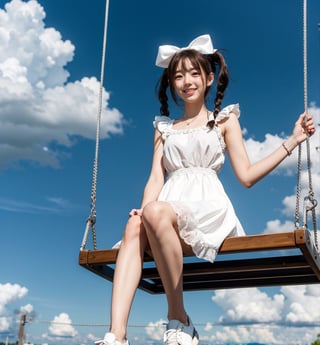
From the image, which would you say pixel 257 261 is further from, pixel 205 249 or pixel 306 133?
pixel 306 133

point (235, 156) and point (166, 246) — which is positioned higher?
point (235, 156)

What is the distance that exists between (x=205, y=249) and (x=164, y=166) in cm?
82

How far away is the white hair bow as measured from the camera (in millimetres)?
3854

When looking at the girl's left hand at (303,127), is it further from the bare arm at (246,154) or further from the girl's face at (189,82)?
the girl's face at (189,82)

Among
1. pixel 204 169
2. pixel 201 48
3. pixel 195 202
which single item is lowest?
pixel 195 202

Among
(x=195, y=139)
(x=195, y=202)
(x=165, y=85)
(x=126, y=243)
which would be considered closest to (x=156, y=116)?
(x=165, y=85)

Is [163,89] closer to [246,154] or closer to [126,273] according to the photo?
[246,154]

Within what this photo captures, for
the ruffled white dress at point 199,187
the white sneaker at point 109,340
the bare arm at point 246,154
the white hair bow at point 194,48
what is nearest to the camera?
the white sneaker at point 109,340

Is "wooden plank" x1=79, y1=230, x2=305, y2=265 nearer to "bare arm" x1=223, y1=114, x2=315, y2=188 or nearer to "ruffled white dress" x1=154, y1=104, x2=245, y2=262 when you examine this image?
"ruffled white dress" x1=154, y1=104, x2=245, y2=262

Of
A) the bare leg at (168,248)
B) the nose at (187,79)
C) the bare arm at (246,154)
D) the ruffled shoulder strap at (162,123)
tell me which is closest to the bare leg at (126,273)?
the bare leg at (168,248)

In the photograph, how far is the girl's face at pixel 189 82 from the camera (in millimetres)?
3775

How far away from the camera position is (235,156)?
143 inches

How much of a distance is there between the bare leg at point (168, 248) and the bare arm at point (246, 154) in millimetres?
600

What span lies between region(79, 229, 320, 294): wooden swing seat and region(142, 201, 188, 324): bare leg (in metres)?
0.17
